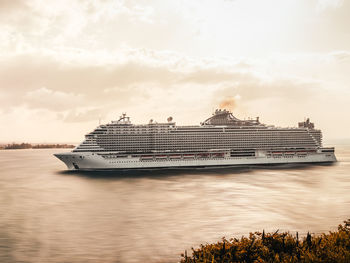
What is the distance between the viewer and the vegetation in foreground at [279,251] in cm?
1206

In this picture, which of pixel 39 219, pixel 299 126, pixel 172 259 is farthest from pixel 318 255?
pixel 299 126

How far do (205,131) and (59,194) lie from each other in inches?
1649

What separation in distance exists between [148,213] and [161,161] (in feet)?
116

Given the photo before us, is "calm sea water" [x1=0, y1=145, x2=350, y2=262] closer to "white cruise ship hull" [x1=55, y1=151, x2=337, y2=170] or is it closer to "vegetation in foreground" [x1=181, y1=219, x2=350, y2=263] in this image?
"vegetation in foreground" [x1=181, y1=219, x2=350, y2=263]

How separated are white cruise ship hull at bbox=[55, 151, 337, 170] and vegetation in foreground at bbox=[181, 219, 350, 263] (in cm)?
4974

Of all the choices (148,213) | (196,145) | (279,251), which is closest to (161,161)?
(196,145)

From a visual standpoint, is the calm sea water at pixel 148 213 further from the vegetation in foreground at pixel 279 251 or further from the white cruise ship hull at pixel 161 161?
the white cruise ship hull at pixel 161 161

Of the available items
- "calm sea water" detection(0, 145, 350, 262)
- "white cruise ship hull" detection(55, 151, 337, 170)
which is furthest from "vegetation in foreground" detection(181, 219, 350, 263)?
"white cruise ship hull" detection(55, 151, 337, 170)

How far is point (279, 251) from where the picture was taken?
1370 cm

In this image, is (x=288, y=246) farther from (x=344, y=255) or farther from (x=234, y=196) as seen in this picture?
(x=234, y=196)

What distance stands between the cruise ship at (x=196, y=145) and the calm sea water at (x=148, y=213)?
10968 millimetres

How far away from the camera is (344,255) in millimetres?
11930

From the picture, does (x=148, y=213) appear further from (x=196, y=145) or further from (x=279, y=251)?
(x=196, y=145)

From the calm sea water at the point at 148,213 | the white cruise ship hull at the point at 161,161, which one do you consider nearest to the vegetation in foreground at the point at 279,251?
the calm sea water at the point at 148,213
